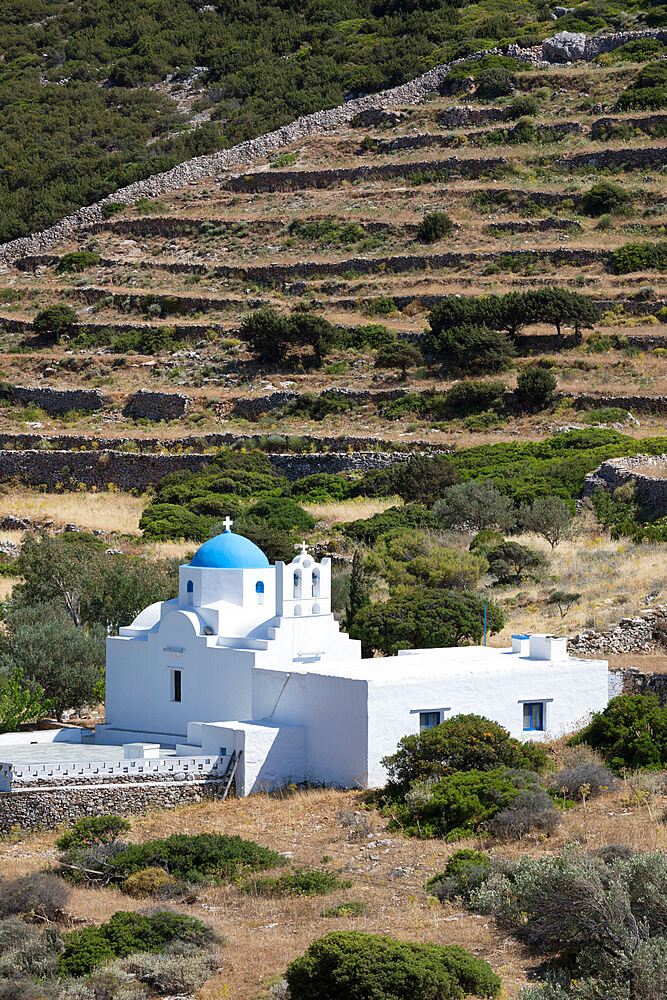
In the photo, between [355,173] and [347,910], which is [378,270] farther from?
[347,910]

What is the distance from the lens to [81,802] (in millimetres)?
22016

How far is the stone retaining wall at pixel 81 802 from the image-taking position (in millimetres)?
21859

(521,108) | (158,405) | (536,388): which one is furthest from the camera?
(521,108)

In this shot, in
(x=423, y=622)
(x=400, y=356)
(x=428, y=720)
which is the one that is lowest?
(x=428, y=720)

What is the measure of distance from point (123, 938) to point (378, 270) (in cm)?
4638

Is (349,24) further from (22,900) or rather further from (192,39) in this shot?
(22,900)

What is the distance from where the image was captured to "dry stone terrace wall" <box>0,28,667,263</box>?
7094 cm

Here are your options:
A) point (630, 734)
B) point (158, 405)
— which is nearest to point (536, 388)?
point (158, 405)

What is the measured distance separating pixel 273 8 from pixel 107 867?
85264 mm

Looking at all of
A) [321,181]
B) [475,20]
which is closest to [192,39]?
[475,20]

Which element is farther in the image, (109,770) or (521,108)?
(521,108)

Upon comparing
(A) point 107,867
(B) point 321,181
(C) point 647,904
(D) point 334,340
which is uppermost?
(B) point 321,181

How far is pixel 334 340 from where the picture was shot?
179 ft

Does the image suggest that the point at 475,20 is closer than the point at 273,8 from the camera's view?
Yes
